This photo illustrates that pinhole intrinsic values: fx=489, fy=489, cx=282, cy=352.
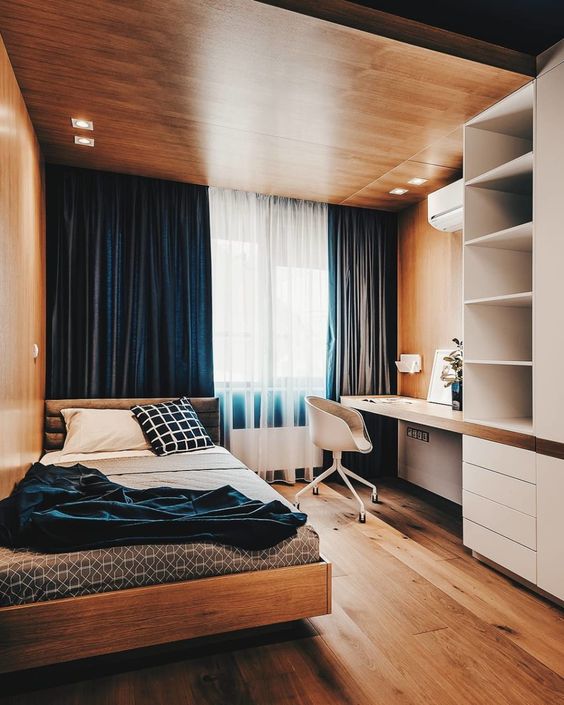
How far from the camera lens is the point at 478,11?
97.1 inches

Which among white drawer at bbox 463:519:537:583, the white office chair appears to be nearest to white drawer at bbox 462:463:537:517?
white drawer at bbox 463:519:537:583

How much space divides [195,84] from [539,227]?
74.5 inches

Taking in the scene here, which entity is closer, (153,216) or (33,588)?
(33,588)

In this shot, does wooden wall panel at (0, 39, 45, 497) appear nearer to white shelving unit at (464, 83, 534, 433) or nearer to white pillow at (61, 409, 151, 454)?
white pillow at (61, 409, 151, 454)

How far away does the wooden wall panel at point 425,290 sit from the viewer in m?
3.99

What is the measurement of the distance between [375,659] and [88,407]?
2608 mm

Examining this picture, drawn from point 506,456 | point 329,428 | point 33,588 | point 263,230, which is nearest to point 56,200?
point 263,230

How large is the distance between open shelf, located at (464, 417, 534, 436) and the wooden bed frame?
1.24 meters

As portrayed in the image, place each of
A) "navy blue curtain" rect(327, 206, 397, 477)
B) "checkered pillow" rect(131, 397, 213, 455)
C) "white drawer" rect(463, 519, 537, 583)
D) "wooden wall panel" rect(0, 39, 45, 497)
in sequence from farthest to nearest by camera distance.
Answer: "navy blue curtain" rect(327, 206, 397, 477) → "checkered pillow" rect(131, 397, 213, 455) → "white drawer" rect(463, 519, 537, 583) → "wooden wall panel" rect(0, 39, 45, 497)

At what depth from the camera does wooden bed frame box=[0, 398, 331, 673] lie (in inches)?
65.1

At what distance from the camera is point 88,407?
3.61 metres

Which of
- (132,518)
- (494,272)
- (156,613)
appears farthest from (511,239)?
(156,613)

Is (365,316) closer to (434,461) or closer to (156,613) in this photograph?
(434,461)

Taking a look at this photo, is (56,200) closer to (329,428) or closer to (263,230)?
(263,230)
